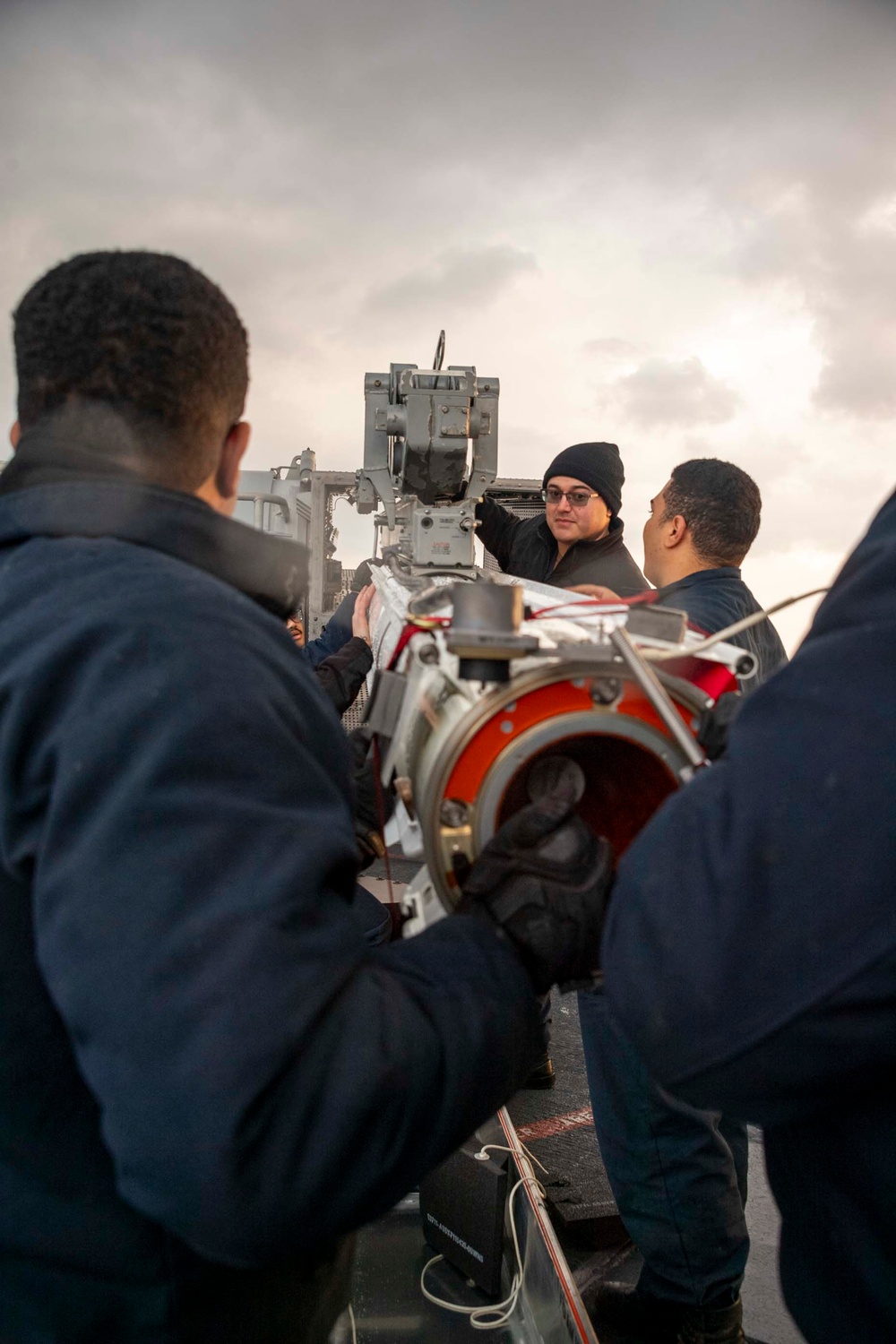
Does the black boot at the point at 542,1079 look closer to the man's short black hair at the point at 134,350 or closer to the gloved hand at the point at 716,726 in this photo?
the gloved hand at the point at 716,726

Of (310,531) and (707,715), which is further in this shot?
(310,531)

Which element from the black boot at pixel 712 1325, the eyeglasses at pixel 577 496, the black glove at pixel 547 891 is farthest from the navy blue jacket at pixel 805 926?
the eyeglasses at pixel 577 496

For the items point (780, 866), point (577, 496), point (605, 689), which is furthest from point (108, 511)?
point (577, 496)

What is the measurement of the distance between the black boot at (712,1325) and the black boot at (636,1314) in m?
0.05

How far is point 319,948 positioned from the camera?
82cm

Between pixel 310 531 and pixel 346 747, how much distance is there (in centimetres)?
446

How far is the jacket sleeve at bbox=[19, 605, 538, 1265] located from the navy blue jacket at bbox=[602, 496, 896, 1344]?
0.26 m

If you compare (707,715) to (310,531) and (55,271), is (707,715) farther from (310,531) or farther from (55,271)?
(310,531)

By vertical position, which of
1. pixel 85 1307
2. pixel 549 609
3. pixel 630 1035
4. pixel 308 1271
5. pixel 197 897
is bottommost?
pixel 308 1271

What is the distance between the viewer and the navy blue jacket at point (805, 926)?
0.73 metres

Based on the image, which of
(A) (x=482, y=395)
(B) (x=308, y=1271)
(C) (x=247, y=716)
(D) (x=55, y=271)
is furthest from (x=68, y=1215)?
(A) (x=482, y=395)

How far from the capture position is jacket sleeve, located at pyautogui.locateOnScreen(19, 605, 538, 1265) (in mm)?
752

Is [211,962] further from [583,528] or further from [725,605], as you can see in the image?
[583,528]

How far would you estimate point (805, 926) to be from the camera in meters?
0.73
